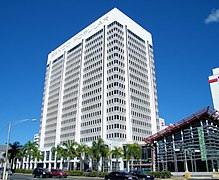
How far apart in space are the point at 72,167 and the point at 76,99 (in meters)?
31.4

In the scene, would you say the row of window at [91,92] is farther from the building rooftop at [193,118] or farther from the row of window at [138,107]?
the building rooftop at [193,118]

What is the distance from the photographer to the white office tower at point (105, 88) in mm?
94812

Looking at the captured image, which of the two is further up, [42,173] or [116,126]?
[116,126]

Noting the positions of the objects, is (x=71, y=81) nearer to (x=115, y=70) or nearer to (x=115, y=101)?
(x=115, y=70)

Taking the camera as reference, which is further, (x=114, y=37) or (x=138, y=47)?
(x=138, y=47)

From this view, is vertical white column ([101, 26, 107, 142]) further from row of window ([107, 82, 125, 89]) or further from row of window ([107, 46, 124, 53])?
row of window ([107, 46, 124, 53])

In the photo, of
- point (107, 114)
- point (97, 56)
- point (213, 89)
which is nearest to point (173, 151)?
point (107, 114)

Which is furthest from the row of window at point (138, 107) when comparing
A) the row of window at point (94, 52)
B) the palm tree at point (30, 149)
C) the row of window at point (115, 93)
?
the palm tree at point (30, 149)

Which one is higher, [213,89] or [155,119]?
[213,89]

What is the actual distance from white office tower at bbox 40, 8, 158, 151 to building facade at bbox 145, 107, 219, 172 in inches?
962

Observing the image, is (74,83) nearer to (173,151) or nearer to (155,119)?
(155,119)

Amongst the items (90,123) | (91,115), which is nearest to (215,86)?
(91,115)

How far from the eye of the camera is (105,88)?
323 ft

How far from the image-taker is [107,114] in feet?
309
